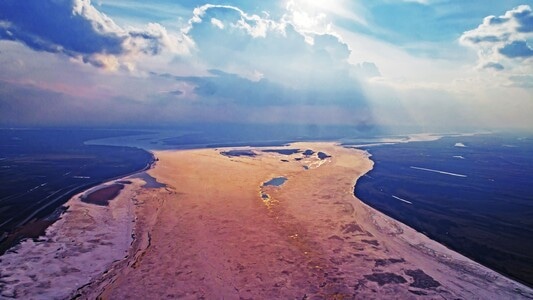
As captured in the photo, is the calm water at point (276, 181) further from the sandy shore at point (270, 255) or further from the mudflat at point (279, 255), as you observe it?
the sandy shore at point (270, 255)

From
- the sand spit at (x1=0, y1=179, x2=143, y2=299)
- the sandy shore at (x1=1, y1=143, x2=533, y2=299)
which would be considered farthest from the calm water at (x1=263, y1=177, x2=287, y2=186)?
the sand spit at (x1=0, y1=179, x2=143, y2=299)

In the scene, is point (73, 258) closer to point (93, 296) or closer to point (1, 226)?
point (93, 296)

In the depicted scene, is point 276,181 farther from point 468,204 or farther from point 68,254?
point 68,254

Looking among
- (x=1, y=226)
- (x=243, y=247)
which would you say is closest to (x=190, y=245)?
(x=243, y=247)

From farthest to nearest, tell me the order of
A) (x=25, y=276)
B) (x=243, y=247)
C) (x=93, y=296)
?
(x=243, y=247) < (x=25, y=276) < (x=93, y=296)

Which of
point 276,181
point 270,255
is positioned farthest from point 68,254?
point 276,181

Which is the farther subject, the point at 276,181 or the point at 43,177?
the point at 43,177
